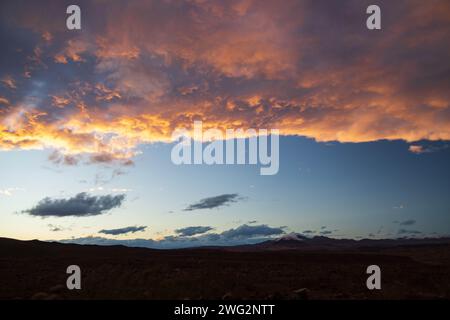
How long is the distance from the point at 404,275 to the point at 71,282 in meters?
20.1

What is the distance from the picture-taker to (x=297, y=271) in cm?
2525

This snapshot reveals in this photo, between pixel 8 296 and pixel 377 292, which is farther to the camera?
pixel 377 292

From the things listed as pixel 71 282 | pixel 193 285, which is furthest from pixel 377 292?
pixel 71 282

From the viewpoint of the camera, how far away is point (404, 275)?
24.0 m
